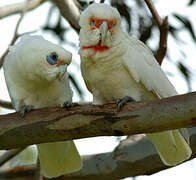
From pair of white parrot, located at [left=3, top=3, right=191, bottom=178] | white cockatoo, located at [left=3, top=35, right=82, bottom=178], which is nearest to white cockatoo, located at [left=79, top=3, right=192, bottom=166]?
pair of white parrot, located at [left=3, top=3, right=191, bottom=178]

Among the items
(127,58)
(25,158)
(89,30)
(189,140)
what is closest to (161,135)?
(189,140)

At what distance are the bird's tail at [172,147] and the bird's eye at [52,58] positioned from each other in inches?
35.9

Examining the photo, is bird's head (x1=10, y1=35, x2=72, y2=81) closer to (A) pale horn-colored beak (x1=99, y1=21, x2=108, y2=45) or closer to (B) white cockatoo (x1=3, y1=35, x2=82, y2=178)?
(B) white cockatoo (x1=3, y1=35, x2=82, y2=178)

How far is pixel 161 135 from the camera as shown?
3.23 metres

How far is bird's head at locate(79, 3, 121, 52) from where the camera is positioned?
3.04 metres

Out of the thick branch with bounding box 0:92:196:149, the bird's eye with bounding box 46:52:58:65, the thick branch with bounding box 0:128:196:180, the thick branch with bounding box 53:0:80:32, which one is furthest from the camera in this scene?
the thick branch with bounding box 53:0:80:32

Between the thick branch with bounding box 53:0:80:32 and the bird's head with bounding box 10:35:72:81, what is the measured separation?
1293 mm

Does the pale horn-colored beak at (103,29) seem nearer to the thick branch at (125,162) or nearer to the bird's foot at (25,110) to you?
the bird's foot at (25,110)

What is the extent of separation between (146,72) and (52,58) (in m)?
0.67

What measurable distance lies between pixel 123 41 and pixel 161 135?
2.39ft

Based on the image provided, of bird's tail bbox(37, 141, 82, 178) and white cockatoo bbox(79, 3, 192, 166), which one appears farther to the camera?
bird's tail bbox(37, 141, 82, 178)

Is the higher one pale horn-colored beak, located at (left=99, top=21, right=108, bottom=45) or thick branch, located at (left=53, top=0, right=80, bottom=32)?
pale horn-colored beak, located at (left=99, top=21, right=108, bottom=45)

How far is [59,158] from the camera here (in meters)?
3.33

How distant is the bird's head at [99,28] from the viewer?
3.04 metres
